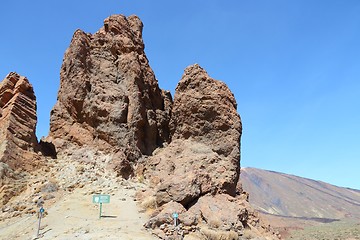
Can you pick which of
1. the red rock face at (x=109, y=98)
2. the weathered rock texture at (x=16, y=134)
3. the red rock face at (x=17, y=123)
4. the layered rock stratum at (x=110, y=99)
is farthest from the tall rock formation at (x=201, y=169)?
the red rock face at (x=17, y=123)

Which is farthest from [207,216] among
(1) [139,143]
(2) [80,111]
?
(2) [80,111]

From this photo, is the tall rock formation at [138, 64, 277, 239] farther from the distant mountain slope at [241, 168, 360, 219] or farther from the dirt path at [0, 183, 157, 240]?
the distant mountain slope at [241, 168, 360, 219]

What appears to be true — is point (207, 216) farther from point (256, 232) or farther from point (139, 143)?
point (139, 143)

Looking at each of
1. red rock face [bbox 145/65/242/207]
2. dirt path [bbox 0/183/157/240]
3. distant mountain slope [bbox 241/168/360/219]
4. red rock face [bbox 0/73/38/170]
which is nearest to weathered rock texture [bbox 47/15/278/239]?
red rock face [bbox 145/65/242/207]

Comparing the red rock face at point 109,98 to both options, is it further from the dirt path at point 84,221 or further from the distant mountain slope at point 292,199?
the distant mountain slope at point 292,199

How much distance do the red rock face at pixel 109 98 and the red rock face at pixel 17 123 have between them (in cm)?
173

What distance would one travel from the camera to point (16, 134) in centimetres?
2258

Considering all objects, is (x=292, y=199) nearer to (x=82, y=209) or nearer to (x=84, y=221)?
(x=82, y=209)

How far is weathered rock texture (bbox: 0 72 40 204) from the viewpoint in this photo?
20375 millimetres

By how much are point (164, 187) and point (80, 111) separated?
399 inches

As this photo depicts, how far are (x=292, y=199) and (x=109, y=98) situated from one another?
152149 millimetres

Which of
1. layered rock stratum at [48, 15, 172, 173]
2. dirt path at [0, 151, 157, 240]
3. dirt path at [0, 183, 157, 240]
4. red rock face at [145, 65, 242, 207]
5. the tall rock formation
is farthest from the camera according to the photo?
layered rock stratum at [48, 15, 172, 173]

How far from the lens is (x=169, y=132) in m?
27.8

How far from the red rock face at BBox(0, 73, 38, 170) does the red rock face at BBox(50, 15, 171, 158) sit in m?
1.73
